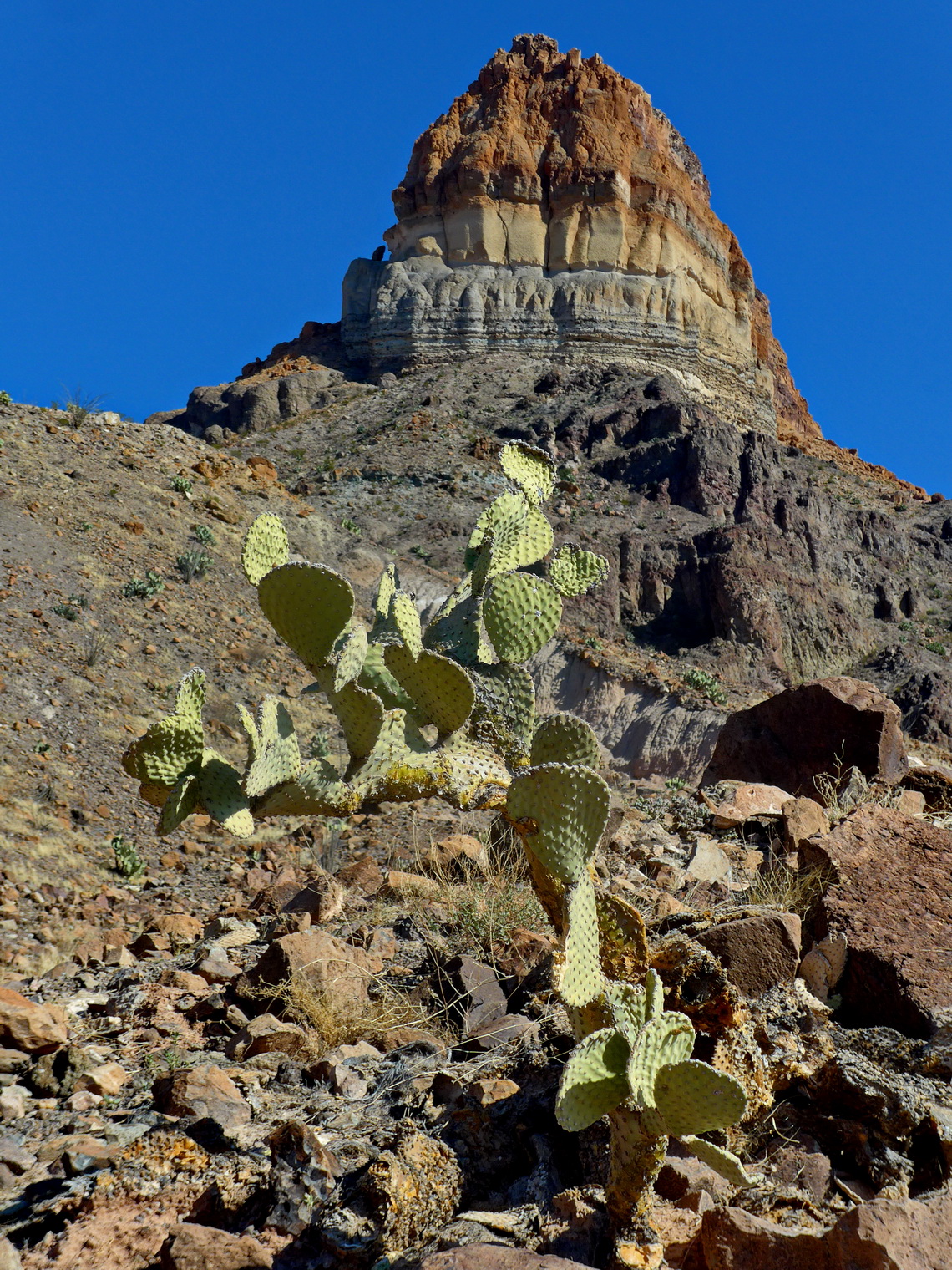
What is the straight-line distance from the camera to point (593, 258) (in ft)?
141

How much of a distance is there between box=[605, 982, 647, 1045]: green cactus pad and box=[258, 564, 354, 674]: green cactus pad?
5.87ft

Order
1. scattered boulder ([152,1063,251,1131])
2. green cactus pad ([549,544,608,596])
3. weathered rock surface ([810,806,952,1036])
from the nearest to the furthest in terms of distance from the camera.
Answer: scattered boulder ([152,1063,251,1131]), weathered rock surface ([810,806,952,1036]), green cactus pad ([549,544,608,596])

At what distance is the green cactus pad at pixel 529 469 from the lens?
4.82 meters

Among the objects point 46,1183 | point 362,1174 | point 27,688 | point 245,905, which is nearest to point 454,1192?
point 362,1174

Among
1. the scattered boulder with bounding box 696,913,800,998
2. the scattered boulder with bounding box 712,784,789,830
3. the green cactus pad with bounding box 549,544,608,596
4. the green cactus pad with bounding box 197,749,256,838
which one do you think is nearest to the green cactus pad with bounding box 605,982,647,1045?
the scattered boulder with bounding box 696,913,800,998

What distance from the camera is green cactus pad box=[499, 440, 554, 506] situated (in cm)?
482

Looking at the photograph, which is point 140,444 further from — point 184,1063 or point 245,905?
point 184,1063

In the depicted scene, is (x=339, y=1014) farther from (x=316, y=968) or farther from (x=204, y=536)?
(x=204, y=536)

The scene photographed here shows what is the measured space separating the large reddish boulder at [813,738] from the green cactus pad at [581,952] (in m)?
6.30

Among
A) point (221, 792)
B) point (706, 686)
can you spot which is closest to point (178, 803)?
point (221, 792)

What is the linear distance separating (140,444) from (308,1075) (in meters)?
16.8

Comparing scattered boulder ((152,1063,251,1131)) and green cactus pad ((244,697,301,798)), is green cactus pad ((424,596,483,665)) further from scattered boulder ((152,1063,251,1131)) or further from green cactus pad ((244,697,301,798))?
scattered boulder ((152,1063,251,1131))

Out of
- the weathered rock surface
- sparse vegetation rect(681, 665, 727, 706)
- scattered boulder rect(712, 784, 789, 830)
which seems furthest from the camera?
sparse vegetation rect(681, 665, 727, 706)

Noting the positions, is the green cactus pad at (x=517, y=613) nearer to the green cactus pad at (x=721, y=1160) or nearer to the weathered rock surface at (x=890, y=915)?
the weathered rock surface at (x=890, y=915)
